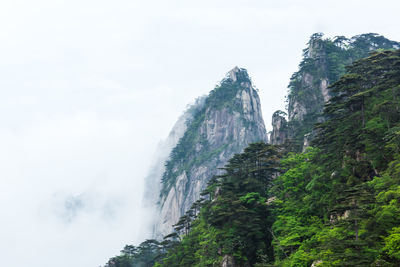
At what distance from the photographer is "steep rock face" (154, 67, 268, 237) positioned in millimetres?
112438

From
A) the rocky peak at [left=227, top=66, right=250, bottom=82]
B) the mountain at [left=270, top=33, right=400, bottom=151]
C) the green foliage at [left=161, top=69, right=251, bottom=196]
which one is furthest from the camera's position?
the rocky peak at [left=227, top=66, right=250, bottom=82]

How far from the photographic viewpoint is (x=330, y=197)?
30484 millimetres

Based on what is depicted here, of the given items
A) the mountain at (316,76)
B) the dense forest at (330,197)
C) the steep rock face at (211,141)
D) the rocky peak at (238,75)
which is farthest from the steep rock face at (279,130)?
the rocky peak at (238,75)

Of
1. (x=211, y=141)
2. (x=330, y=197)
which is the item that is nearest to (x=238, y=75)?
(x=211, y=141)

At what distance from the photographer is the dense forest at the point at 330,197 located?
2042 cm

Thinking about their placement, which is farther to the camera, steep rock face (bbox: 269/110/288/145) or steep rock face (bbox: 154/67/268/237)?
steep rock face (bbox: 154/67/268/237)

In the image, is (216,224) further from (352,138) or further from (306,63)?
(306,63)

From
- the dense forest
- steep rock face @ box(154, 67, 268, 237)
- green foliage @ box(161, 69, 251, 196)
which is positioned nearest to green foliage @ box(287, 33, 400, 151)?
the dense forest

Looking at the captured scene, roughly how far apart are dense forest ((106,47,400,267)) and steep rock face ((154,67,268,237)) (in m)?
62.5

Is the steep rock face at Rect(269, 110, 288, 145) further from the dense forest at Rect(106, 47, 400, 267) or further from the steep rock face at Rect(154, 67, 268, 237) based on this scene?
the steep rock face at Rect(154, 67, 268, 237)

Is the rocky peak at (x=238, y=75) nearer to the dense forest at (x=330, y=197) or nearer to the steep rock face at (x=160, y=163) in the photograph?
the steep rock face at (x=160, y=163)

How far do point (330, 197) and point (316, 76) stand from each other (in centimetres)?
A: 5229

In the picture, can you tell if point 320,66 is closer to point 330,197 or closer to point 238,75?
point 238,75

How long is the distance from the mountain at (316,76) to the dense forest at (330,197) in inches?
1009
